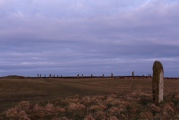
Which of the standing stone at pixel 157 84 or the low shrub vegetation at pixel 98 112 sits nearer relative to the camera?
the low shrub vegetation at pixel 98 112

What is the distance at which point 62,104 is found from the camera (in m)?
19.3

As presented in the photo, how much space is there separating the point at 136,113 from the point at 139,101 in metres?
3.94

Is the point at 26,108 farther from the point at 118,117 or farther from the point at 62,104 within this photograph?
the point at 118,117

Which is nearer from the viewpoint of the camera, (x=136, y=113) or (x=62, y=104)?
(x=136, y=113)

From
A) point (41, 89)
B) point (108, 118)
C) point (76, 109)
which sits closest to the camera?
point (108, 118)

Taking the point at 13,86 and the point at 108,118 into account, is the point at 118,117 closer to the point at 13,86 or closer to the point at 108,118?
the point at 108,118

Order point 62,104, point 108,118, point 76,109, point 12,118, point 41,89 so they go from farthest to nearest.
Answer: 1. point 41,89
2. point 62,104
3. point 76,109
4. point 12,118
5. point 108,118

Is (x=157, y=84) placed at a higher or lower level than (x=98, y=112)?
higher

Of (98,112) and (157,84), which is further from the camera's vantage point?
(157,84)

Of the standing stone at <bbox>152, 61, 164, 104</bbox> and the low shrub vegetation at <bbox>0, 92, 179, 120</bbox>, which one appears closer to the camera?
the low shrub vegetation at <bbox>0, 92, 179, 120</bbox>

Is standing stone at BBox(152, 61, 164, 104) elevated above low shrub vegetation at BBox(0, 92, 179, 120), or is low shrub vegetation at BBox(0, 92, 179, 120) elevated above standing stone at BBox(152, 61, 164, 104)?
standing stone at BBox(152, 61, 164, 104)

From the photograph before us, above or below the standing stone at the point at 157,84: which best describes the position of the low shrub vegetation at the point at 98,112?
below

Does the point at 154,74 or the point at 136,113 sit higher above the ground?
the point at 154,74

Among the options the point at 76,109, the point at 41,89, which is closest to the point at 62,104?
the point at 76,109
